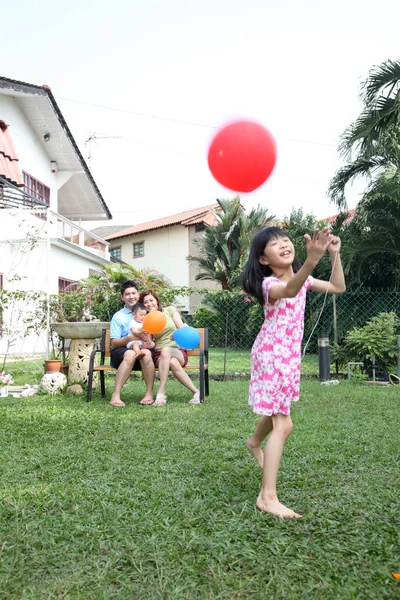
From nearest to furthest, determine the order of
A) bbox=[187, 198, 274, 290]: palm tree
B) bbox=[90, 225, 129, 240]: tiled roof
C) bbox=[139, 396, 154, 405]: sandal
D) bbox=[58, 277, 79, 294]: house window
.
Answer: bbox=[139, 396, 154, 405]: sandal → bbox=[58, 277, 79, 294]: house window → bbox=[187, 198, 274, 290]: palm tree → bbox=[90, 225, 129, 240]: tiled roof

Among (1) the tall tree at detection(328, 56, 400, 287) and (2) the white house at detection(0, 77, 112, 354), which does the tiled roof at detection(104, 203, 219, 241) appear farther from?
(1) the tall tree at detection(328, 56, 400, 287)

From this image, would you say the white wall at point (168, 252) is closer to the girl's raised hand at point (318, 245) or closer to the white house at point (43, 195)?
the white house at point (43, 195)

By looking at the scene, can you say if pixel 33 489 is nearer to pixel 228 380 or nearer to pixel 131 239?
pixel 228 380

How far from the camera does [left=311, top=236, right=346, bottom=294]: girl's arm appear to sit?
269 cm

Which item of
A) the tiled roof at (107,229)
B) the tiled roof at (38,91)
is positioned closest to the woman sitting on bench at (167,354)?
the tiled roof at (38,91)

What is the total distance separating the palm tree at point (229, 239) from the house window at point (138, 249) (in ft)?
33.3

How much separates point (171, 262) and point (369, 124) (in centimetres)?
2246

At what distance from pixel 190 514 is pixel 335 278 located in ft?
4.40

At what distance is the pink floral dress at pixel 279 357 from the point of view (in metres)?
2.67

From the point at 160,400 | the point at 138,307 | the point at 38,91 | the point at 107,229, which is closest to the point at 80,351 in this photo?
the point at 138,307

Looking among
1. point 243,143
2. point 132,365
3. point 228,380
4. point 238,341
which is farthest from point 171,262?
point 243,143

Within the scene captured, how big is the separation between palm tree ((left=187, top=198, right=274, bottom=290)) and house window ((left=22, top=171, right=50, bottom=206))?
33.5ft

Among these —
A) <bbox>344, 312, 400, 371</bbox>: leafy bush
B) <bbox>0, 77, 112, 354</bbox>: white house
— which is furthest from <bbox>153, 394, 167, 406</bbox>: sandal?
<bbox>0, 77, 112, 354</bbox>: white house

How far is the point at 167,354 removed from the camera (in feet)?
19.3
